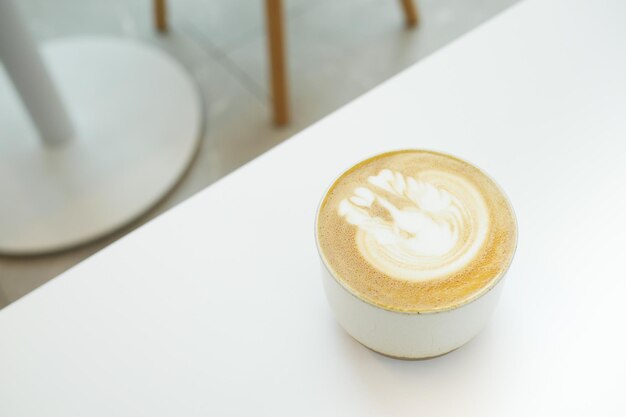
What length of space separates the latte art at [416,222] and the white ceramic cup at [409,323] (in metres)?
0.03

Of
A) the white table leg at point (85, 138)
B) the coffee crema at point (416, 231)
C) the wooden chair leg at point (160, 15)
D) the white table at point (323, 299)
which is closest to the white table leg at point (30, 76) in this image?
the white table leg at point (85, 138)

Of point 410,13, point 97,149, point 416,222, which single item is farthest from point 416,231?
point 410,13

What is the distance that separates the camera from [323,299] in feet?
1.60

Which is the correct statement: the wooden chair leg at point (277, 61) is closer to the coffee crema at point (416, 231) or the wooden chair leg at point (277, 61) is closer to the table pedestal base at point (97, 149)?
the table pedestal base at point (97, 149)

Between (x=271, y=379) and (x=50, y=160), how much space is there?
0.85 meters

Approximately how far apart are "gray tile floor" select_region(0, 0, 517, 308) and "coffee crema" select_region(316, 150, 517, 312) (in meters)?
0.74

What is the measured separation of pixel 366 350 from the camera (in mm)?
465

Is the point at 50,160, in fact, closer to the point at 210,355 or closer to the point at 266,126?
the point at 266,126

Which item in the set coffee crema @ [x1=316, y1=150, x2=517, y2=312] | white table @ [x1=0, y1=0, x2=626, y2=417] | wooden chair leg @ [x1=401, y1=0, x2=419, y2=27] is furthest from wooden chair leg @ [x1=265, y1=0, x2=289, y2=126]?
coffee crema @ [x1=316, y1=150, x2=517, y2=312]

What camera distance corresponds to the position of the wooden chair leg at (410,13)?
4.33ft

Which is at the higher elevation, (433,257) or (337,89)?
(433,257)

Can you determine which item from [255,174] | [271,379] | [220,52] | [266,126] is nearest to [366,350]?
[271,379]

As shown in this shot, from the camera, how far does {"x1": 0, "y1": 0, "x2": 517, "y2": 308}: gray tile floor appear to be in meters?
1.23

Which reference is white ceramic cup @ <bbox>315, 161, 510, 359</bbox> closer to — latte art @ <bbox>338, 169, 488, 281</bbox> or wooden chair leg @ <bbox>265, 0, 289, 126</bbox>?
latte art @ <bbox>338, 169, 488, 281</bbox>
